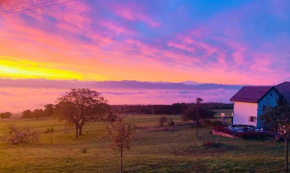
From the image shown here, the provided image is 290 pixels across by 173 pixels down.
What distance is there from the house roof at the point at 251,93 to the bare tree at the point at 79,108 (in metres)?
23.1

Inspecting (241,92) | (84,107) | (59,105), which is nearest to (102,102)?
(84,107)

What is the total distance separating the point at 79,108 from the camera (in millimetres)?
43438

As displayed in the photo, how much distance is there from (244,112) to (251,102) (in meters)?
2.23

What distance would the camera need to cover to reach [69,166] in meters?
14.5

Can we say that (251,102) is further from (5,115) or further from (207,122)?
(5,115)

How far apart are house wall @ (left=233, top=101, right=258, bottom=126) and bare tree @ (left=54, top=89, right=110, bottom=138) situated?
22.6 meters

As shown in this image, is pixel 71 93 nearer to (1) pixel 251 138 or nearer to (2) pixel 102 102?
(2) pixel 102 102

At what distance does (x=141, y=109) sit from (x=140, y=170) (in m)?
72.1

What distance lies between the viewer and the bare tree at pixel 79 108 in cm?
4284

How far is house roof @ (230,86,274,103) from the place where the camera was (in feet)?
123

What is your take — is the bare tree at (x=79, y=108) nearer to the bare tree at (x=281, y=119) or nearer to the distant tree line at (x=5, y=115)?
the bare tree at (x=281, y=119)

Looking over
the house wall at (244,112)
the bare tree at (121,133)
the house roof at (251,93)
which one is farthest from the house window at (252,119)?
the bare tree at (121,133)

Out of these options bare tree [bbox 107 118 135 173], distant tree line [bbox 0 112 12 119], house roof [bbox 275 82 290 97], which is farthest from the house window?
distant tree line [bbox 0 112 12 119]

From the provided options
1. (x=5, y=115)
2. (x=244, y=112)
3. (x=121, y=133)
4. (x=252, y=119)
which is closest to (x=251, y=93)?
(x=244, y=112)
